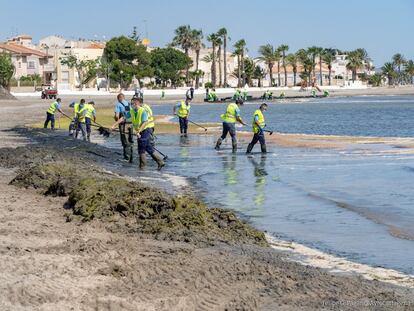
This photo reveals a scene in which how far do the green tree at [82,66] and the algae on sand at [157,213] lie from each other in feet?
367

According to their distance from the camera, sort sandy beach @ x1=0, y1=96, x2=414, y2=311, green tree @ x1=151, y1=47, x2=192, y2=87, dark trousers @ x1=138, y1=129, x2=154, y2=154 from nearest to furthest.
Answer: sandy beach @ x1=0, y1=96, x2=414, y2=311 → dark trousers @ x1=138, y1=129, x2=154, y2=154 → green tree @ x1=151, y1=47, x2=192, y2=87

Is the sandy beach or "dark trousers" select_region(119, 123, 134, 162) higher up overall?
"dark trousers" select_region(119, 123, 134, 162)


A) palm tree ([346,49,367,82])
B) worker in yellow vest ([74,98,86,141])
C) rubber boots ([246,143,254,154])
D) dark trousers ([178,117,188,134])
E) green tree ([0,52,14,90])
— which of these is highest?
palm tree ([346,49,367,82])

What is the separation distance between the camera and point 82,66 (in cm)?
12650

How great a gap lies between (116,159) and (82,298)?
55.6 feet

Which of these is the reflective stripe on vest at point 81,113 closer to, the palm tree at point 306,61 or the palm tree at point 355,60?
the palm tree at point 306,61

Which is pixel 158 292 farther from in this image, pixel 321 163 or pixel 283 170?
pixel 321 163

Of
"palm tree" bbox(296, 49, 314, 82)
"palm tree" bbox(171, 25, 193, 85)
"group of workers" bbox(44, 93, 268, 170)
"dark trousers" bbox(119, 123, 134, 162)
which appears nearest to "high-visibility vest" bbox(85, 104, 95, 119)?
"group of workers" bbox(44, 93, 268, 170)

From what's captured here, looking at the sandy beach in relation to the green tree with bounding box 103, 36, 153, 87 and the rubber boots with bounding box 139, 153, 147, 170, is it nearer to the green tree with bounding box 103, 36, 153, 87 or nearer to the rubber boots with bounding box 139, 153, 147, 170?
the rubber boots with bounding box 139, 153, 147, 170

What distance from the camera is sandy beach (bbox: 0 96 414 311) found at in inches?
280

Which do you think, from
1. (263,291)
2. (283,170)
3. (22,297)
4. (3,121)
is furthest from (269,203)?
(3,121)

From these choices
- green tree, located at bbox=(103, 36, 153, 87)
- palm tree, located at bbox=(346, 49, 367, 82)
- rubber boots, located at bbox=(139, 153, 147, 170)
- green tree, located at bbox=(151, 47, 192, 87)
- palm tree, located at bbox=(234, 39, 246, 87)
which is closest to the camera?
rubber boots, located at bbox=(139, 153, 147, 170)

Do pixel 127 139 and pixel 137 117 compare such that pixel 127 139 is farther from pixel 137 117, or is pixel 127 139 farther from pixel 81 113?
pixel 81 113

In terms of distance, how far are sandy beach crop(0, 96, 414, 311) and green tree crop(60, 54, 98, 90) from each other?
376 feet
